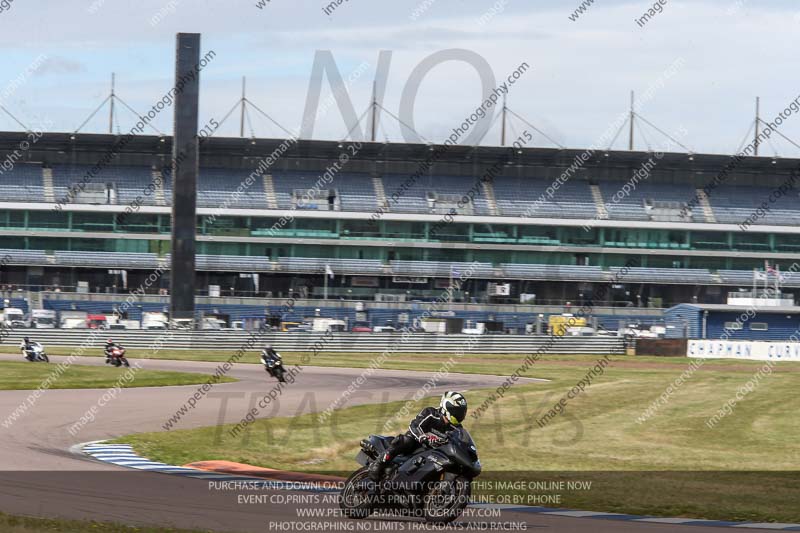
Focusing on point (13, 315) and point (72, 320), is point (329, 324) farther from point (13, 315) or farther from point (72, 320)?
point (13, 315)

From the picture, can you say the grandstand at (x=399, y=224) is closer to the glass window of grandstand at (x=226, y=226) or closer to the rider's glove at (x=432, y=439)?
the glass window of grandstand at (x=226, y=226)

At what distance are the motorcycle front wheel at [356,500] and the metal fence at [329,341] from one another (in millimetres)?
39007

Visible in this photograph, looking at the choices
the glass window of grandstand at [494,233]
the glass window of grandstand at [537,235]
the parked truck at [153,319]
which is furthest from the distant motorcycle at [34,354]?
the glass window of grandstand at [537,235]

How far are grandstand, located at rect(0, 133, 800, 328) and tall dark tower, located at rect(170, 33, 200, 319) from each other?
21423 mm

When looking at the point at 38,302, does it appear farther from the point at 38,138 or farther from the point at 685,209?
the point at 685,209

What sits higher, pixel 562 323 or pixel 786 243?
pixel 786 243

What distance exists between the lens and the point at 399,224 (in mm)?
81562

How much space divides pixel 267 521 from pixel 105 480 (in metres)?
3.84

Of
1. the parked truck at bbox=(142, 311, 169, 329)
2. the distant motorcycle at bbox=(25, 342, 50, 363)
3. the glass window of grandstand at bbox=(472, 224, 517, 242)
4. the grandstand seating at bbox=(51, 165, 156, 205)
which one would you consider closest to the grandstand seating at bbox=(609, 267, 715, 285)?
the glass window of grandstand at bbox=(472, 224, 517, 242)

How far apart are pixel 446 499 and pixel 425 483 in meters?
0.29

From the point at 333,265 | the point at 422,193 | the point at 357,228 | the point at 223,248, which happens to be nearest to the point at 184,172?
the point at 223,248

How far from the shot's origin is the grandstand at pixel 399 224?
79000 mm

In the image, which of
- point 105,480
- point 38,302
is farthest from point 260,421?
point 38,302

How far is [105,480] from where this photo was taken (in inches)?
589
